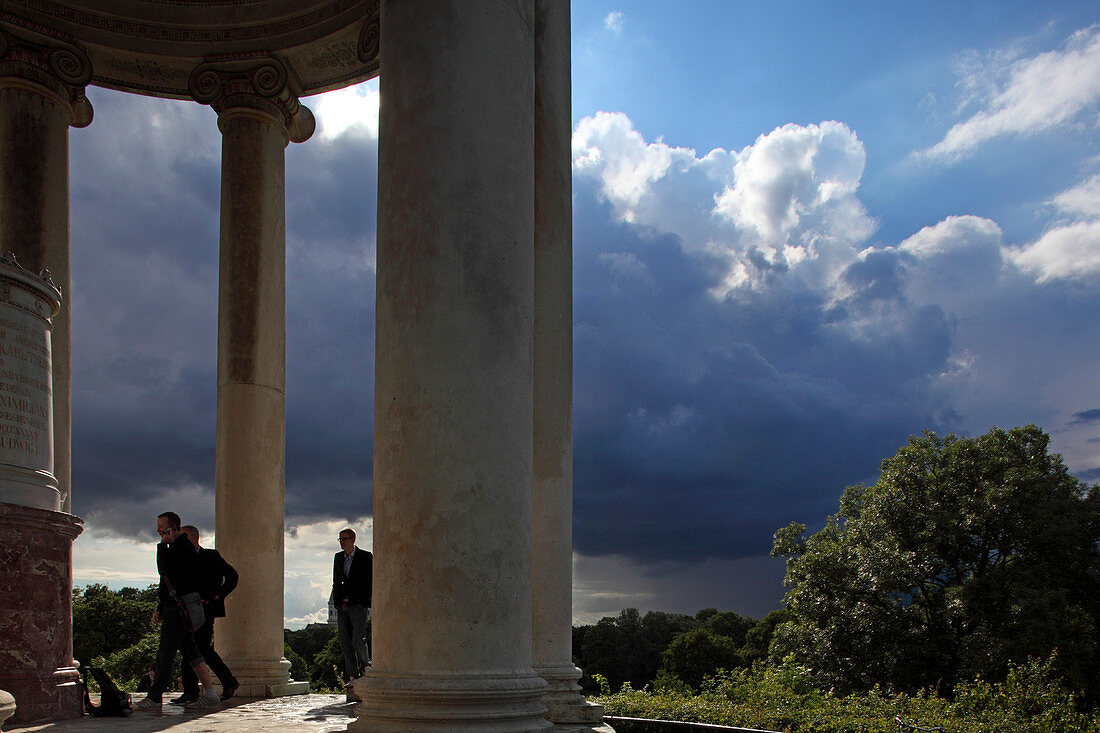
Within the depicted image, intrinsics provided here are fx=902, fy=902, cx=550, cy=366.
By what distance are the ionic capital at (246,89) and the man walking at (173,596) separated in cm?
4062

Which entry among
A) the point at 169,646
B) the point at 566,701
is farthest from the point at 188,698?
the point at 566,701

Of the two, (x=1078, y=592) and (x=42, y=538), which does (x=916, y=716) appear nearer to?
(x=42, y=538)

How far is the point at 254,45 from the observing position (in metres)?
82.6

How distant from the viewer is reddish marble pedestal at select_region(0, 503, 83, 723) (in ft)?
143

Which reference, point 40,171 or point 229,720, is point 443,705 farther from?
point 40,171

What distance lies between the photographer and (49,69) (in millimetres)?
77375

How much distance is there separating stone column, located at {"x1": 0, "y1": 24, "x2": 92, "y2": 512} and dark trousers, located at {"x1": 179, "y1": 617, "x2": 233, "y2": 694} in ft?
61.8

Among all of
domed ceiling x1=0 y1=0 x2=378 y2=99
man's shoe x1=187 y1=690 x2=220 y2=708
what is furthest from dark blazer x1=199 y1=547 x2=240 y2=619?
A: domed ceiling x1=0 y1=0 x2=378 y2=99

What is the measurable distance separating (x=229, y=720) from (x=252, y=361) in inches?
1269

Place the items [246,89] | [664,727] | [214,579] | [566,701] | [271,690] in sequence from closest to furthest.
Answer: [566,701] < [214,579] < [664,727] < [271,690] < [246,89]

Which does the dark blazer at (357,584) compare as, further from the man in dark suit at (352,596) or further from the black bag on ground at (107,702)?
the black bag on ground at (107,702)

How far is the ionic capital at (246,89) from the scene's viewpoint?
79.2 m

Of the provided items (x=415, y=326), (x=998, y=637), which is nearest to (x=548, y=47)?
(x=415, y=326)

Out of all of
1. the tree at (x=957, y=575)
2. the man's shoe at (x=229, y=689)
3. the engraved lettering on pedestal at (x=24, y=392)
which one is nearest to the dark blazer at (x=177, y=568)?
the engraved lettering on pedestal at (x=24, y=392)
